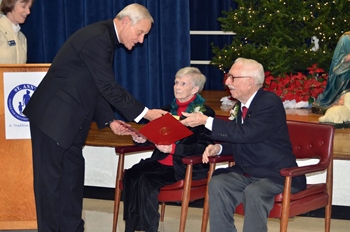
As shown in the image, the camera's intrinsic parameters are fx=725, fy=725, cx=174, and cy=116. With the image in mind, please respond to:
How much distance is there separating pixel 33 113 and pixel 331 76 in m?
3.54

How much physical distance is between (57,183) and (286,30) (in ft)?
12.7

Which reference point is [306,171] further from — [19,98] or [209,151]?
[19,98]

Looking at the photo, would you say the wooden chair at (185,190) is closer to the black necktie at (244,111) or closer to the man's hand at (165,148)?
the man's hand at (165,148)

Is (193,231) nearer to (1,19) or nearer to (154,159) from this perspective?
(154,159)

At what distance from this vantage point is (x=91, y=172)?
6008mm

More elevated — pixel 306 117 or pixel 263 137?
pixel 263 137

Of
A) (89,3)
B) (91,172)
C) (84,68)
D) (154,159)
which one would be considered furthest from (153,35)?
(84,68)

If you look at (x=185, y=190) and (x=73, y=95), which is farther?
(x=185, y=190)

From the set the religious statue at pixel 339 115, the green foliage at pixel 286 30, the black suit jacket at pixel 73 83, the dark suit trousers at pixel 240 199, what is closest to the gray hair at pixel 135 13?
the black suit jacket at pixel 73 83

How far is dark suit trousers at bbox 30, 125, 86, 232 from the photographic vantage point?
4242 mm

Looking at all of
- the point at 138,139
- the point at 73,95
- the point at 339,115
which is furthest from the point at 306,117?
the point at 73,95

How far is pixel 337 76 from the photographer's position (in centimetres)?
682

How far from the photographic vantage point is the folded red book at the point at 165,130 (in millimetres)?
4152

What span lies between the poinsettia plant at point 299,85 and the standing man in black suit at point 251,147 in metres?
3.15
